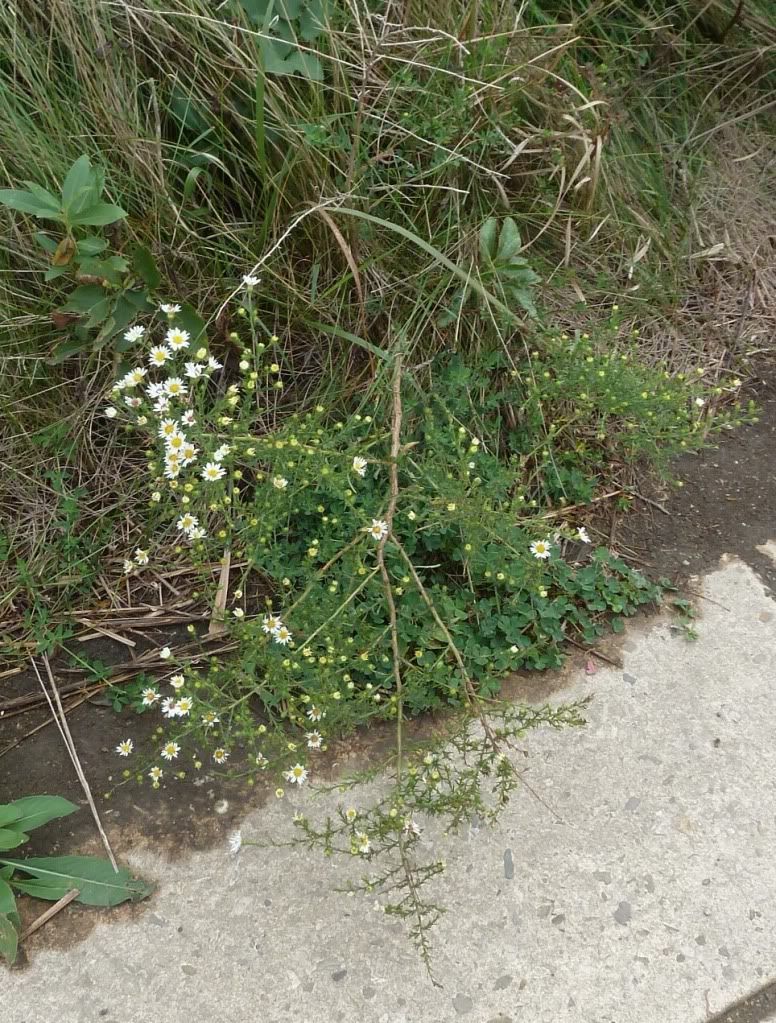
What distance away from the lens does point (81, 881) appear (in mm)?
1634

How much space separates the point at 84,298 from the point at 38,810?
3.78 ft

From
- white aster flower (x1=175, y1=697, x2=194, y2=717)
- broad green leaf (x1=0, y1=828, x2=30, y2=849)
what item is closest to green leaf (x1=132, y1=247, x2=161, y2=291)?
white aster flower (x1=175, y1=697, x2=194, y2=717)

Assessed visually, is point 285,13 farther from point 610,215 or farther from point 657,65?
point 657,65

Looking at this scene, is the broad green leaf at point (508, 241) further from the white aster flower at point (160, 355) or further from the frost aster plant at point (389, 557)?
the white aster flower at point (160, 355)

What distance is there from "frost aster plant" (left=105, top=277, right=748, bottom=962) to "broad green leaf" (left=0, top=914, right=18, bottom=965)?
0.38m

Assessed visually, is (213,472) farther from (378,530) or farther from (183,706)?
(183,706)

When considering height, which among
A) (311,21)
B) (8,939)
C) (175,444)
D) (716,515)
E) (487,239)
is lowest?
(8,939)

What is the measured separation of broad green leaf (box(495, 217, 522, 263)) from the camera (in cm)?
216

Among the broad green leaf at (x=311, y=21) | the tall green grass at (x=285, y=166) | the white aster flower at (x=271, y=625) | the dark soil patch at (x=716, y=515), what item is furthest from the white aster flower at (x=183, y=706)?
the broad green leaf at (x=311, y=21)

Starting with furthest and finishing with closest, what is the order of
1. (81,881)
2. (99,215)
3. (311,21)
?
(311,21) < (99,215) < (81,881)

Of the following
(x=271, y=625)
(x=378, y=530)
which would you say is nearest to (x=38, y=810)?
(x=271, y=625)

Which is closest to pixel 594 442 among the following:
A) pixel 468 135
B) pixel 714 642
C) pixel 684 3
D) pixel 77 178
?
pixel 714 642

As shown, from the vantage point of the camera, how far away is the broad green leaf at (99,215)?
1.83 m

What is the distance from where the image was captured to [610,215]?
2.62 m
